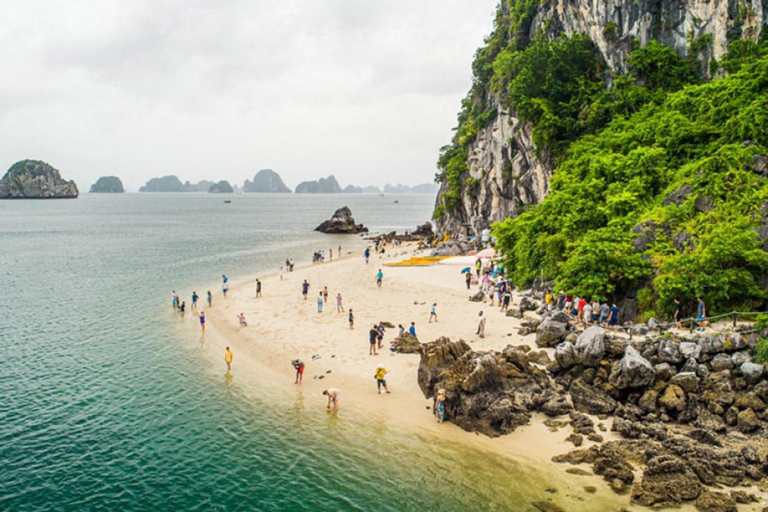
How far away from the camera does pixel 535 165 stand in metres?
43.1

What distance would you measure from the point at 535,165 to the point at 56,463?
39.8 m

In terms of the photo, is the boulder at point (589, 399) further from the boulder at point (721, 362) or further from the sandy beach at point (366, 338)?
the boulder at point (721, 362)

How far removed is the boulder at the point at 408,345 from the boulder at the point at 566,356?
23.3ft

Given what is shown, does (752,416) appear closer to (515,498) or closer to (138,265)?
(515,498)

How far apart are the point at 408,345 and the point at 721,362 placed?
12.9 metres

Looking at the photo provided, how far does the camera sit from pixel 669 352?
1711 cm

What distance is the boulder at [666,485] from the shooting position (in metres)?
12.5

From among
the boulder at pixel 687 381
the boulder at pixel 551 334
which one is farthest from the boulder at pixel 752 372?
the boulder at pixel 551 334

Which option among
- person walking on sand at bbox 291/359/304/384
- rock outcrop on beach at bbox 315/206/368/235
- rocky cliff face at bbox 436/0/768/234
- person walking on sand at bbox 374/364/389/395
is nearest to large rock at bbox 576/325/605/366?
person walking on sand at bbox 374/364/389/395

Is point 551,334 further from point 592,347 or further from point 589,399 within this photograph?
point 589,399

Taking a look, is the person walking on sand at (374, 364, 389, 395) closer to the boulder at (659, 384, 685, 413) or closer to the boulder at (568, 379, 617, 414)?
the boulder at (568, 379, 617, 414)

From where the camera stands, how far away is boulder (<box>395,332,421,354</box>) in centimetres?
2362

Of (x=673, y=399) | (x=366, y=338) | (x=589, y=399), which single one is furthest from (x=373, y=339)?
(x=673, y=399)

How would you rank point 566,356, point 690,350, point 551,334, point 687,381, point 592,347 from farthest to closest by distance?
point 551,334 < point 566,356 < point 592,347 < point 690,350 < point 687,381
